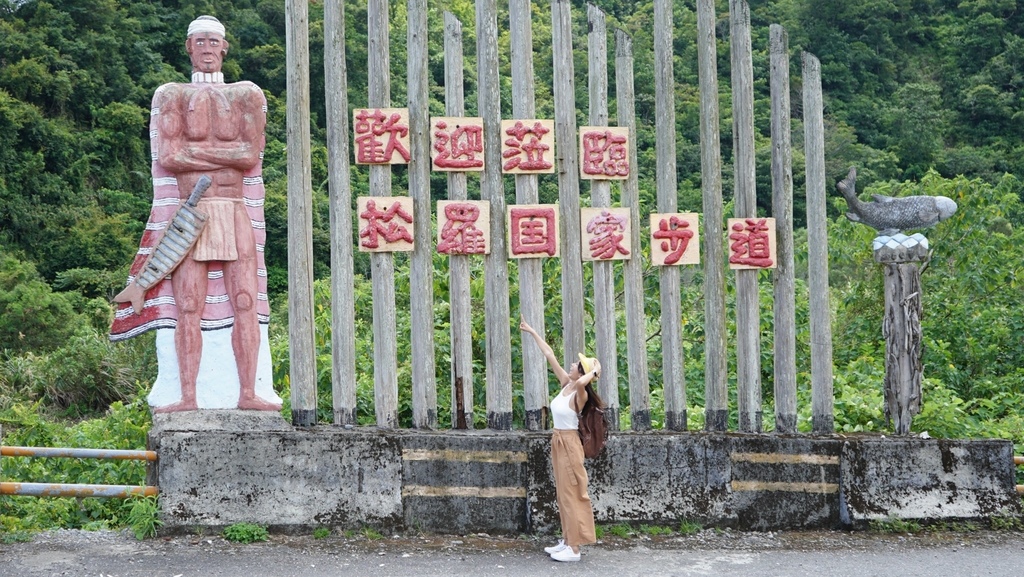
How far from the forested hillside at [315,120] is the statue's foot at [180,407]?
218 inches

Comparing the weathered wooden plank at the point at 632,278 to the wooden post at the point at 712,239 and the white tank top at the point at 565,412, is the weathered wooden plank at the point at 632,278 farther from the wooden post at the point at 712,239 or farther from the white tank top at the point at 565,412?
the white tank top at the point at 565,412

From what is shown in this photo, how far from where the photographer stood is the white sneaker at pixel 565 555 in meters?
6.48

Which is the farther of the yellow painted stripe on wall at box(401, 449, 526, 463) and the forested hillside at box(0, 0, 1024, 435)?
the forested hillside at box(0, 0, 1024, 435)

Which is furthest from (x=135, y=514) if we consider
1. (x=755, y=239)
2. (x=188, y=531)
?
(x=755, y=239)

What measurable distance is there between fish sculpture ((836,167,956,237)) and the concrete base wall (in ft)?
5.05

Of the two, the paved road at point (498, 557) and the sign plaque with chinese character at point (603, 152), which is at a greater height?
the sign plaque with chinese character at point (603, 152)

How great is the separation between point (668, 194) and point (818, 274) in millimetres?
1231

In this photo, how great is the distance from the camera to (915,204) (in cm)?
763

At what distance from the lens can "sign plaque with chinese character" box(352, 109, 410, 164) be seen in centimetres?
730

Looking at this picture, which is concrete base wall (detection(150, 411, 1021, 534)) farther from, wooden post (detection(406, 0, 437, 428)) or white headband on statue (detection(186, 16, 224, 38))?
white headband on statue (detection(186, 16, 224, 38))

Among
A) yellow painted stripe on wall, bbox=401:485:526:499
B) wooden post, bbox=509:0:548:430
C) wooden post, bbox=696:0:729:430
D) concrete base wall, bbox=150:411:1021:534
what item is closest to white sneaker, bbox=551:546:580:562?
concrete base wall, bbox=150:411:1021:534

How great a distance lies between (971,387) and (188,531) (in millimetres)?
7973

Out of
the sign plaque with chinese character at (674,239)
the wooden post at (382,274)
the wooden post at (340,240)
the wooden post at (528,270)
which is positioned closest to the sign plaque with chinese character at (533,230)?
the wooden post at (528,270)

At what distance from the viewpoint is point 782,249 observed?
7.69 metres
